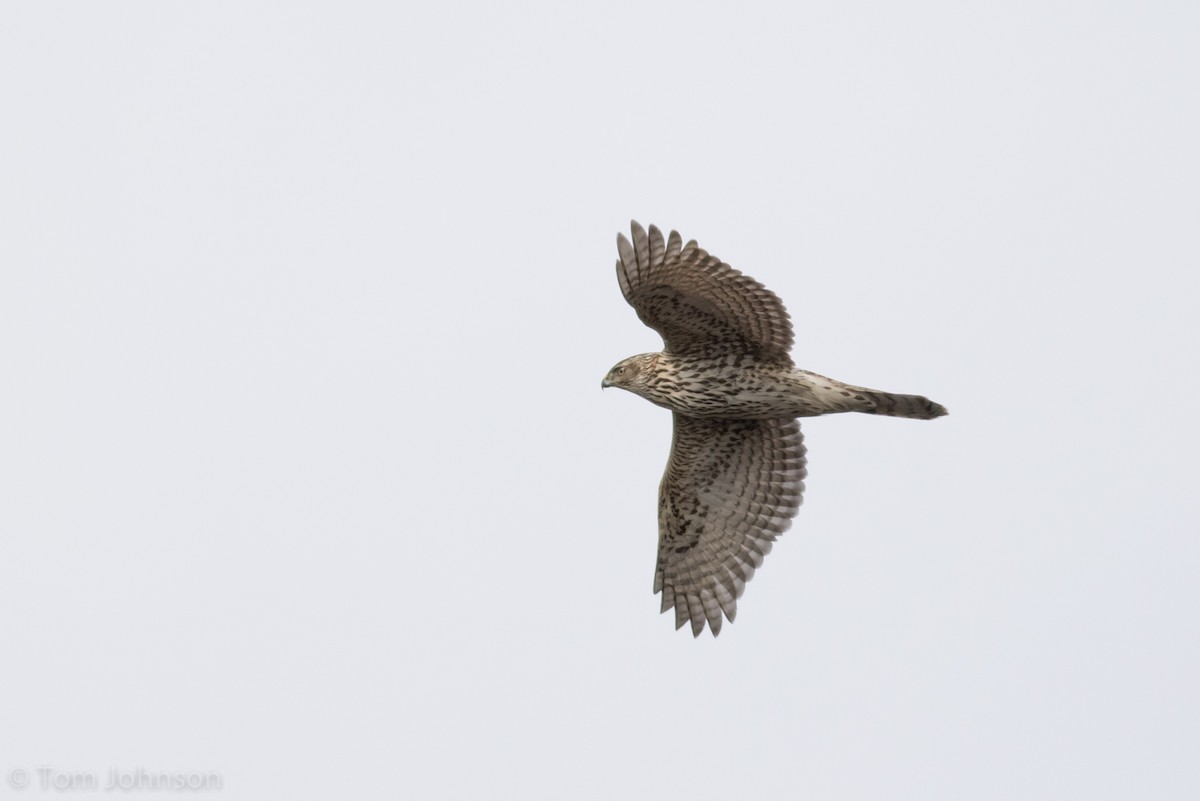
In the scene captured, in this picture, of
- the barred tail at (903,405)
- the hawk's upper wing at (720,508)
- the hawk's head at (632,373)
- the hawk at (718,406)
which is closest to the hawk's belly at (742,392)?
the hawk at (718,406)

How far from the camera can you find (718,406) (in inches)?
602

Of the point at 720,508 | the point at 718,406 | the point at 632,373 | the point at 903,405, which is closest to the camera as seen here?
the point at 903,405

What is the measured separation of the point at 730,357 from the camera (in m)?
15.1

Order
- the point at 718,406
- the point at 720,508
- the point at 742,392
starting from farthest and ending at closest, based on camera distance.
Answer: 1. the point at 720,508
2. the point at 718,406
3. the point at 742,392

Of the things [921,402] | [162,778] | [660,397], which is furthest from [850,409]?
[162,778]

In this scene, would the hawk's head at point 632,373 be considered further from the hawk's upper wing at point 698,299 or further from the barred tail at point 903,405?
the barred tail at point 903,405

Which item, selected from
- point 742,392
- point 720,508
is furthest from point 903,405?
point 720,508

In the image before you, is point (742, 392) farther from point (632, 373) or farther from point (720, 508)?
point (720, 508)

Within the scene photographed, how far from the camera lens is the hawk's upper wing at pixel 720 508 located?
16156 mm

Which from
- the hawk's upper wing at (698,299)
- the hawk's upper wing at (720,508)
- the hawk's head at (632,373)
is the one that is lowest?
the hawk's upper wing at (720,508)

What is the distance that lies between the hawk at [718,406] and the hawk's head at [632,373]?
12 mm

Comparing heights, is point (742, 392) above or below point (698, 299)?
below

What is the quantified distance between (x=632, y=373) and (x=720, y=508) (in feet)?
6.00

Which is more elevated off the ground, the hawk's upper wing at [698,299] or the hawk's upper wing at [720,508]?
the hawk's upper wing at [698,299]
